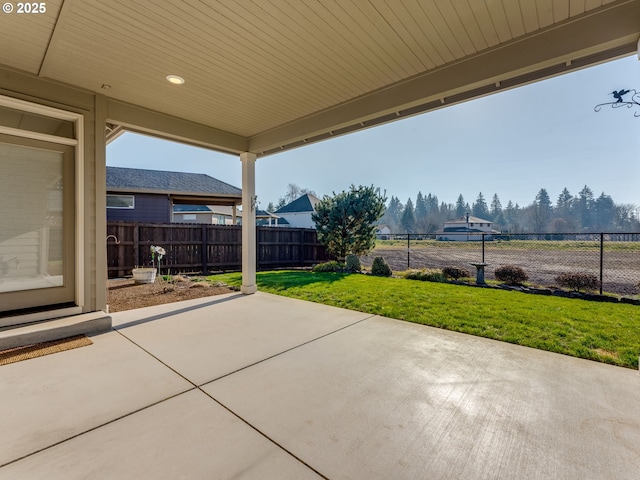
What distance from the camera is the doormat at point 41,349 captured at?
109 inches

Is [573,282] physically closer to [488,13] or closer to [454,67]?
[454,67]

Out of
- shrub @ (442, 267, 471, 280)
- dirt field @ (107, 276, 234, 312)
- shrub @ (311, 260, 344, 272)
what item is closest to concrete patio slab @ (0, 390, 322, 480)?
dirt field @ (107, 276, 234, 312)

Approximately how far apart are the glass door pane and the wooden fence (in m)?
4.31

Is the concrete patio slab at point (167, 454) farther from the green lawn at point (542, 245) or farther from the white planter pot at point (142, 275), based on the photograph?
the green lawn at point (542, 245)

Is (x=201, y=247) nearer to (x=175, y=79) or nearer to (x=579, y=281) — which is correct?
(x=175, y=79)

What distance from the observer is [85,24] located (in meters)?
2.52

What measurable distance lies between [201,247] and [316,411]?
796 cm

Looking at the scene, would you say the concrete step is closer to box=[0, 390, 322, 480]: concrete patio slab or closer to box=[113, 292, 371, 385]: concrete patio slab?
box=[113, 292, 371, 385]: concrete patio slab

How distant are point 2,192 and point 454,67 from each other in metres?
5.27

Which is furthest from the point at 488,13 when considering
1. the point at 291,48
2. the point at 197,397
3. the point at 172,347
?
the point at 172,347

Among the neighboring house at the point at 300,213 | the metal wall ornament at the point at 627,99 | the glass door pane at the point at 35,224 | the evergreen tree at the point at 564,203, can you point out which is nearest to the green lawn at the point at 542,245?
the metal wall ornament at the point at 627,99

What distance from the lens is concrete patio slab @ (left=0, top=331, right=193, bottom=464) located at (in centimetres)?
174

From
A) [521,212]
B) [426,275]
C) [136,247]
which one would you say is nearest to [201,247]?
[136,247]

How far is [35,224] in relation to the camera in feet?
11.5
